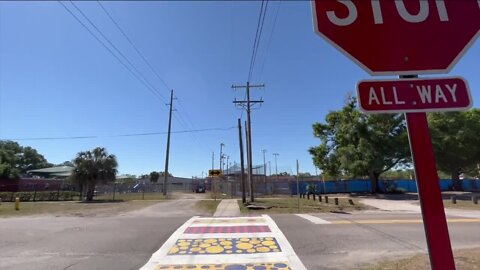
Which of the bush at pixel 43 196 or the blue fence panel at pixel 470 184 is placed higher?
the blue fence panel at pixel 470 184

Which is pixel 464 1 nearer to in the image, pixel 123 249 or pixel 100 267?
pixel 100 267

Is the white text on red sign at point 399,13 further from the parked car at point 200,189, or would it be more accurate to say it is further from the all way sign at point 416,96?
the parked car at point 200,189

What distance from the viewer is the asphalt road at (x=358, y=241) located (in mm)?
7885

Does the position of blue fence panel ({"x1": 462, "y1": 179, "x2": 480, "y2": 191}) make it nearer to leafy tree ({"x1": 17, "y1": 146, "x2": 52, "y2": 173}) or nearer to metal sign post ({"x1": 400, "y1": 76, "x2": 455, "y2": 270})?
metal sign post ({"x1": 400, "y1": 76, "x2": 455, "y2": 270})

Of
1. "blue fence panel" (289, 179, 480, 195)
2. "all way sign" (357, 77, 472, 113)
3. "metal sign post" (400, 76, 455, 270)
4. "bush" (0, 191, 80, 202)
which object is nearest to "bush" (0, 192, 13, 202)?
"bush" (0, 191, 80, 202)

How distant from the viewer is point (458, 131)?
38469 mm

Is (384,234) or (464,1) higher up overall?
(464,1)

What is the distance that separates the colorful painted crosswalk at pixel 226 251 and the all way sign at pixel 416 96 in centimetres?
542

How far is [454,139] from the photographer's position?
3788 centimetres

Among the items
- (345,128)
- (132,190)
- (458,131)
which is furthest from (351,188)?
(132,190)

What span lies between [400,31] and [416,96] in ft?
1.49

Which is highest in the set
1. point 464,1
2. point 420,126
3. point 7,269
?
point 464,1

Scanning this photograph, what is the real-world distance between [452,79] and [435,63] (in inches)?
5.7

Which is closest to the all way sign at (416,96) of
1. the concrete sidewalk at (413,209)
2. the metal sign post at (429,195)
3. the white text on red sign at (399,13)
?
the metal sign post at (429,195)
